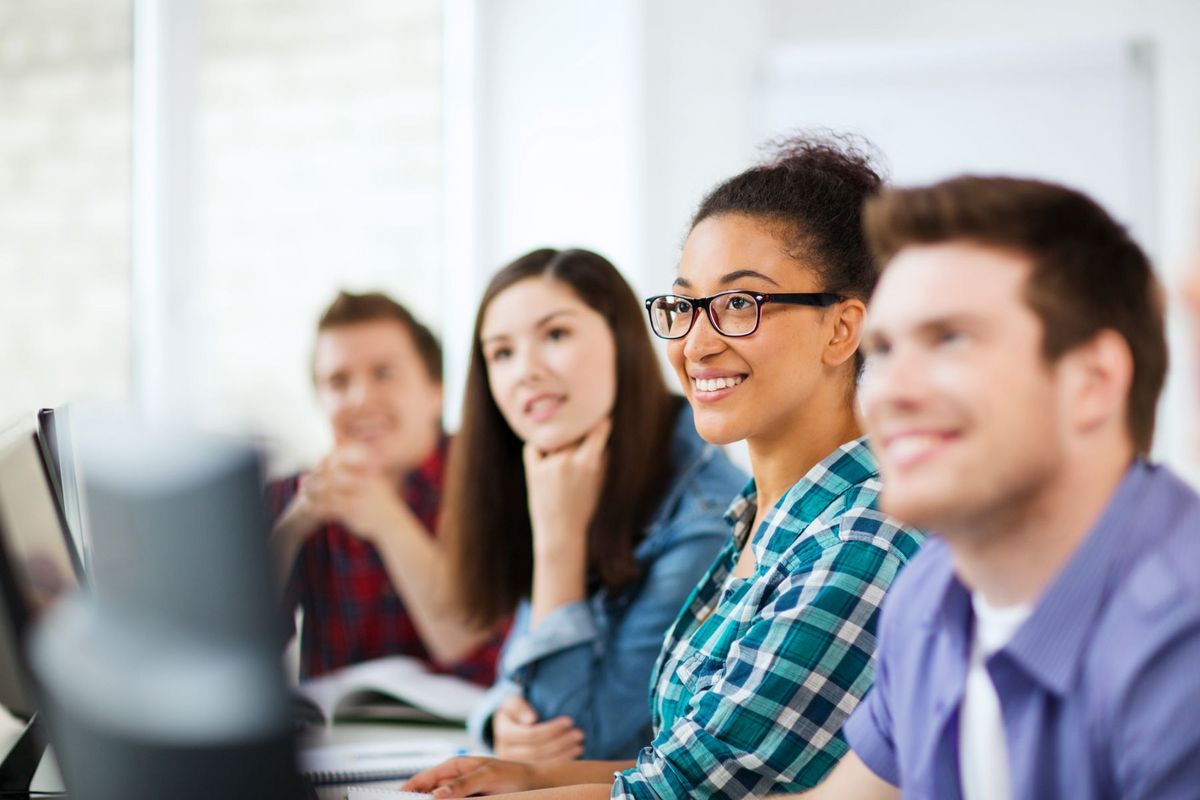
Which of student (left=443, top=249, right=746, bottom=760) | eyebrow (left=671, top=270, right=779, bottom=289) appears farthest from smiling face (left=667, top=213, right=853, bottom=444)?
student (left=443, top=249, right=746, bottom=760)

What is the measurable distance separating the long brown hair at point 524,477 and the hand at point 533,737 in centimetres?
23

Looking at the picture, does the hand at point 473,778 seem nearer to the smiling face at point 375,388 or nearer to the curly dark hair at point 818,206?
the curly dark hair at point 818,206

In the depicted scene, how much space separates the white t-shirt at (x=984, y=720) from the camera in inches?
33.2

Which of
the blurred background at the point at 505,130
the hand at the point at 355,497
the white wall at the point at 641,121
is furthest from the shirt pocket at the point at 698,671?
the white wall at the point at 641,121

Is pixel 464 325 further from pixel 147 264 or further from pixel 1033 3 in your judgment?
pixel 1033 3

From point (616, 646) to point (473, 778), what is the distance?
1.57ft

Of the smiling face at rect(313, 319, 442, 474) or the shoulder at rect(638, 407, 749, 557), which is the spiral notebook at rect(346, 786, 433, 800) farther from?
the smiling face at rect(313, 319, 442, 474)

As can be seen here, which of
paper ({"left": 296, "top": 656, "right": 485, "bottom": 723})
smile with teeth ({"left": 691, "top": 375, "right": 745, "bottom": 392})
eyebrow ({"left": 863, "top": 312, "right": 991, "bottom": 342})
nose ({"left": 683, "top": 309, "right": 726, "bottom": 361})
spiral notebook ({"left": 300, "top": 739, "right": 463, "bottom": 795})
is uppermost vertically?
eyebrow ({"left": 863, "top": 312, "right": 991, "bottom": 342})

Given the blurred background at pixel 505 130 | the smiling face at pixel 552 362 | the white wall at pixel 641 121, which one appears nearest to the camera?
the smiling face at pixel 552 362

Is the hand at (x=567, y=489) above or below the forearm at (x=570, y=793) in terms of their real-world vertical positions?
above

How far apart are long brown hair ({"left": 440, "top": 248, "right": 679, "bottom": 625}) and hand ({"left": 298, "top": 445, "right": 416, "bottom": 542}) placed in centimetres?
31

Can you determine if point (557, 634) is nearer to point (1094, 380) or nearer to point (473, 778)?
point (473, 778)

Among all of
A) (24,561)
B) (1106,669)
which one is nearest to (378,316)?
(24,561)

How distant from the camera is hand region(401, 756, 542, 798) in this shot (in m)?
1.37
